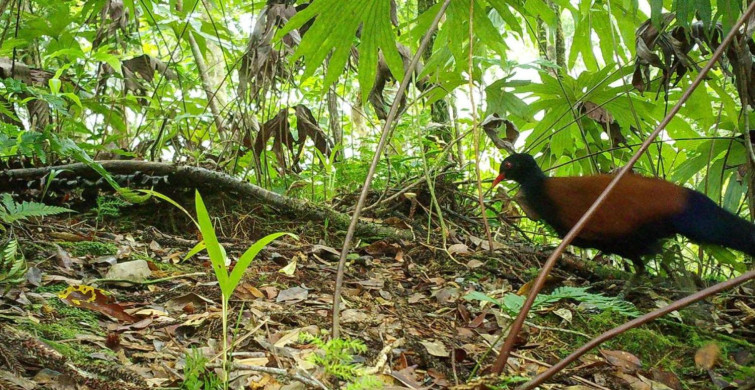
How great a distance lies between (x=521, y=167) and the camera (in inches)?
108

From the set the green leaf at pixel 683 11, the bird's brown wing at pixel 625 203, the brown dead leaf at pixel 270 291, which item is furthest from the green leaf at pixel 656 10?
the brown dead leaf at pixel 270 291

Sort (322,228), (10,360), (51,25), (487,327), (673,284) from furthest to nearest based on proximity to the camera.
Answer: (51,25), (322,228), (673,284), (487,327), (10,360)

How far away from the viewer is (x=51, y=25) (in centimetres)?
304

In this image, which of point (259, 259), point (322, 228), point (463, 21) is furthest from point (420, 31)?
point (259, 259)

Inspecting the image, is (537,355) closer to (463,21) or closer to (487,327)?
(487,327)

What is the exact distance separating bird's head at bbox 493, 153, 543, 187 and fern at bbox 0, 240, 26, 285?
76.9 inches

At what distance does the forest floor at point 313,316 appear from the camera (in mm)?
1248

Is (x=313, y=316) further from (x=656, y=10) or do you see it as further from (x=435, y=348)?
(x=656, y=10)

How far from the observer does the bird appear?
2180 mm

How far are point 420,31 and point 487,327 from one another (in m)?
1.31

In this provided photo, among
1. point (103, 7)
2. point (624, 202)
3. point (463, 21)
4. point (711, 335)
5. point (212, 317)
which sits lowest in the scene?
point (711, 335)

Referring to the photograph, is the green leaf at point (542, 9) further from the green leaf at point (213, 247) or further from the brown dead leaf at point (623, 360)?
the green leaf at point (213, 247)

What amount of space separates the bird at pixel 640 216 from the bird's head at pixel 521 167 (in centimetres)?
19

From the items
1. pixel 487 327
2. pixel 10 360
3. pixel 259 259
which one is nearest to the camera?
pixel 10 360
